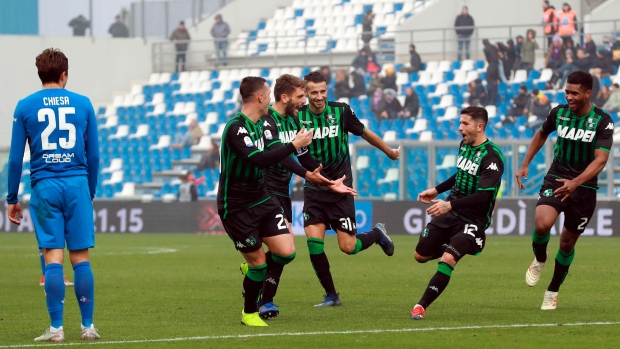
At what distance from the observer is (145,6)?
132ft

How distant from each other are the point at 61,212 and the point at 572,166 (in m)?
4.76

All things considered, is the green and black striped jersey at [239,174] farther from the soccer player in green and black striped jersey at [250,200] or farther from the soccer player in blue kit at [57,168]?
the soccer player in blue kit at [57,168]

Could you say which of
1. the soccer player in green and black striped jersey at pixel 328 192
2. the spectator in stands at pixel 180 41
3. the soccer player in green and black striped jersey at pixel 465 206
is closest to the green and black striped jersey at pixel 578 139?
the soccer player in green and black striped jersey at pixel 465 206

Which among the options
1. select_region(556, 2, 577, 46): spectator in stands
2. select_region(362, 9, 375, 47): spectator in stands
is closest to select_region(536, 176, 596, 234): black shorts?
select_region(556, 2, 577, 46): spectator in stands

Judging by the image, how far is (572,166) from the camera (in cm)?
1105

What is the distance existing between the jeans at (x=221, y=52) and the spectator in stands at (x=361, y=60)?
235 inches

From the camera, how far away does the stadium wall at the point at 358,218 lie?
24.4 meters

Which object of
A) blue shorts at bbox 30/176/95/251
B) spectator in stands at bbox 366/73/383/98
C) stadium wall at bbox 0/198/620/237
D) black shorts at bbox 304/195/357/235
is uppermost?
spectator in stands at bbox 366/73/383/98

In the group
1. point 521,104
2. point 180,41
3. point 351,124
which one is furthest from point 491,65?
point 351,124

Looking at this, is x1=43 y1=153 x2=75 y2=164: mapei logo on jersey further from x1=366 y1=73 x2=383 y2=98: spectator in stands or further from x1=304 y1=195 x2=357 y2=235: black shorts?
x1=366 y1=73 x2=383 y2=98: spectator in stands

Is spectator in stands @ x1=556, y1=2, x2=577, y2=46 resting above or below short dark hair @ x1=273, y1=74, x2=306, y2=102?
above

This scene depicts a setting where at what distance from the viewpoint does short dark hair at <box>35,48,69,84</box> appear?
877cm

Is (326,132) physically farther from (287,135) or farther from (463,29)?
(463,29)

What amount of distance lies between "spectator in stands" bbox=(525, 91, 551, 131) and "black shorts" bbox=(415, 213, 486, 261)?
18318 millimetres
